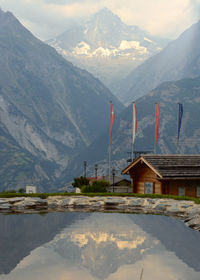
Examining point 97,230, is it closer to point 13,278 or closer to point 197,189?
point 13,278

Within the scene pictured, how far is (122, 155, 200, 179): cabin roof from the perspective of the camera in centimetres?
4428

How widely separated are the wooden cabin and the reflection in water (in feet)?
57.7

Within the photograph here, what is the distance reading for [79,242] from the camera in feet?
66.3

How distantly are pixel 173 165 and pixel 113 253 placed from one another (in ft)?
93.4

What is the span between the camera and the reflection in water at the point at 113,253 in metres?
15.0

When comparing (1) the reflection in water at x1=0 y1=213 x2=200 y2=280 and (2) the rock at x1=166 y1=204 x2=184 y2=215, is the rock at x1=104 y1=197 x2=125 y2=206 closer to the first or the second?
(2) the rock at x1=166 y1=204 x2=184 y2=215

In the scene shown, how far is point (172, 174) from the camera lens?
145ft

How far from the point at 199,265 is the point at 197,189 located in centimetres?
3025

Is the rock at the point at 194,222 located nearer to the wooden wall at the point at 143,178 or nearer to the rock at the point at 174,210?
the rock at the point at 174,210

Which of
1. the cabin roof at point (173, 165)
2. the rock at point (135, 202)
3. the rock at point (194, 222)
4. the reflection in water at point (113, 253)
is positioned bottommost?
the reflection in water at point (113, 253)

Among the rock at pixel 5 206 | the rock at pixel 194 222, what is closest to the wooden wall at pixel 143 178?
the rock at pixel 5 206

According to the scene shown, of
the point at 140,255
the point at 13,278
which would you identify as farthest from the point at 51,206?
the point at 13,278

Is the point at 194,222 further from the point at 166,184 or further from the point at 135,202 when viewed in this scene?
the point at 166,184

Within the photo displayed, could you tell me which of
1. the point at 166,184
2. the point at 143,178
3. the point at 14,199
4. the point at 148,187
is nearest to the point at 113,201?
the point at 14,199
